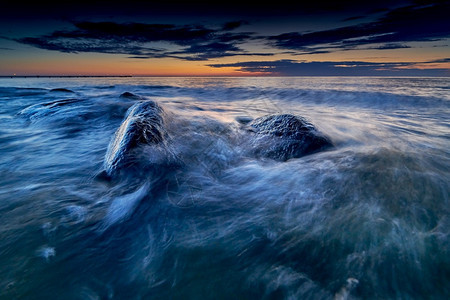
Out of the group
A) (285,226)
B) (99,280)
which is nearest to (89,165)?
(99,280)

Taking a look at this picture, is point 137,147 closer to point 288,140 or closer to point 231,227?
→ point 231,227


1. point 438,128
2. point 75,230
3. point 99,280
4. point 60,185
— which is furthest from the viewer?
point 438,128

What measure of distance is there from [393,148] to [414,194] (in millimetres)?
2371

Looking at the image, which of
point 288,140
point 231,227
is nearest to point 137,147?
point 231,227

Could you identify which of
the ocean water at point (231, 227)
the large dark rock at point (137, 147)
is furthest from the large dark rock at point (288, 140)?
the large dark rock at point (137, 147)

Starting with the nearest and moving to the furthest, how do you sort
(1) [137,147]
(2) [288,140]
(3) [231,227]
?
(3) [231,227] → (1) [137,147] → (2) [288,140]

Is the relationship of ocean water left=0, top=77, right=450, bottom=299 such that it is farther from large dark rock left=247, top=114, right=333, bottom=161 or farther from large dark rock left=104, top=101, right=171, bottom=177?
large dark rock left=247, top=114, right=333, bottom=161

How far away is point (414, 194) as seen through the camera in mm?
3090

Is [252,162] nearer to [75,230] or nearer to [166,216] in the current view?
[166,216]

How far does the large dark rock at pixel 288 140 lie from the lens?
15.5 feet

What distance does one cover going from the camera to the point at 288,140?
194 inches

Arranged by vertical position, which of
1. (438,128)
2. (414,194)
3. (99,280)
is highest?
(99,280)

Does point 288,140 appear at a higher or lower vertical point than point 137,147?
lower

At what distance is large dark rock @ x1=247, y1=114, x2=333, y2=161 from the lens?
15.5 feet
